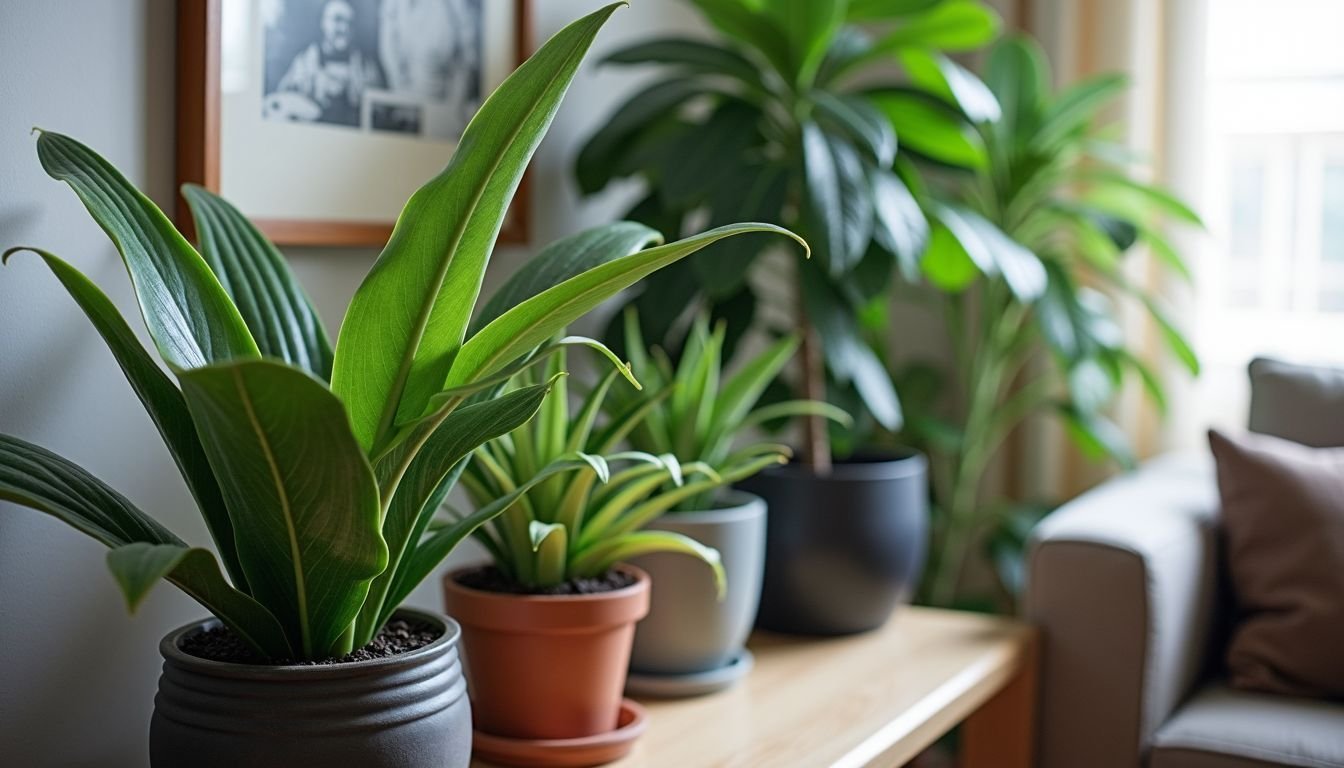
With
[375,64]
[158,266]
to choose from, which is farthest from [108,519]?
[375,64]

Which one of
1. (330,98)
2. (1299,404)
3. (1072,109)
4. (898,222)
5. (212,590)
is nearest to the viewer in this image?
(212,590)

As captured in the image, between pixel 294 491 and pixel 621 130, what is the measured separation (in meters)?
0.96

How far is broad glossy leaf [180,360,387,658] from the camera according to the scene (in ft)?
2.81

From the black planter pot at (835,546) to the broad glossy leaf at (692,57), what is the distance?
0.53 meters

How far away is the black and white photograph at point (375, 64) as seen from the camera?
1.41 metres

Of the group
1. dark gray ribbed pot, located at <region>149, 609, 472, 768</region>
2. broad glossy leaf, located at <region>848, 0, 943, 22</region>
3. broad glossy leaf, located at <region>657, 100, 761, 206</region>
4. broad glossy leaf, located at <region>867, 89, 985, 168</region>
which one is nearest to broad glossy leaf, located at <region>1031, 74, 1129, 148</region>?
broad glossy leaf, located at <region>867, 89, 985, 168</region>

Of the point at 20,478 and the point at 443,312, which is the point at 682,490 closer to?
the point at 443,312

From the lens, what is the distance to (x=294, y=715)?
1003mm

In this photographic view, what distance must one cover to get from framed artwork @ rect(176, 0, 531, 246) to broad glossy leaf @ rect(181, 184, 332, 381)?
0.11m

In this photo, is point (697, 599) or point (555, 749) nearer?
point (555, 749)

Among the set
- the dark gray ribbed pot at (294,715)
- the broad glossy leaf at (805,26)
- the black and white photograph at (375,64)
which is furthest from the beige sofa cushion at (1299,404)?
the dark gray ribbed pot at (294,715)

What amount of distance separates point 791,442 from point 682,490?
41.7 inches

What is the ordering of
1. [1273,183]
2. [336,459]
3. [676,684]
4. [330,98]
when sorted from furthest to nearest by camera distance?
[1273,183] < [676,684] < [330,98] < [336,459]

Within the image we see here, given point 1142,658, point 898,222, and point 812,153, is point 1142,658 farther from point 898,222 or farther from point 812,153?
point 812,153
